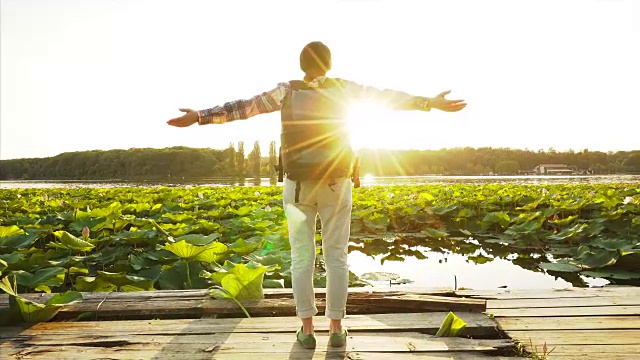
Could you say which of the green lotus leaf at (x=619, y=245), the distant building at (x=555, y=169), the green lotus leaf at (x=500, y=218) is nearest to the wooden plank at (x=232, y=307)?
the green lotus leaf at (x=619, y=245)

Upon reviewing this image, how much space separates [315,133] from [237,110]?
0.43 m

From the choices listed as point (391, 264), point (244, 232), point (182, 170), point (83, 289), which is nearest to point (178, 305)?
point (83, 289)

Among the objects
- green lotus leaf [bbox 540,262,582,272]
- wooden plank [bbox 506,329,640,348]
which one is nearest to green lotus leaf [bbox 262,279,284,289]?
wooden plank [bbox 506,329,640,348]

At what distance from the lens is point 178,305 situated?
264 centimetres

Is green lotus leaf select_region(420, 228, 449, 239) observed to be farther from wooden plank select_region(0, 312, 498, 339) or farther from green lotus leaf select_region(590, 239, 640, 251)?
wooden plank select_region(0, 312, 498, 339)

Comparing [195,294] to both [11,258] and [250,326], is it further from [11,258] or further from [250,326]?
[11,258]

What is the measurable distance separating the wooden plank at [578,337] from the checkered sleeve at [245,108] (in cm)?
167

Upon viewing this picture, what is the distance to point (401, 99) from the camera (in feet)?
6.98

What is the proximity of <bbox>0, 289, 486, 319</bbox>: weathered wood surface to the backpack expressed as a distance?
949 millimetres

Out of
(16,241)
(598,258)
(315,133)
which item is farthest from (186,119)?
(598,258)

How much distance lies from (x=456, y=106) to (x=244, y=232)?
398 cm

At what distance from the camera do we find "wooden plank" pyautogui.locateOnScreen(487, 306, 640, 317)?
2.45 m

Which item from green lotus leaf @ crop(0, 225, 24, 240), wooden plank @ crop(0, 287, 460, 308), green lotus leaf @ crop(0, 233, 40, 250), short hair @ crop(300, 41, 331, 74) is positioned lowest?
wooden plank @ crop(0, 287, 460, 308)

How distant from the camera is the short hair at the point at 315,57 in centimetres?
211
